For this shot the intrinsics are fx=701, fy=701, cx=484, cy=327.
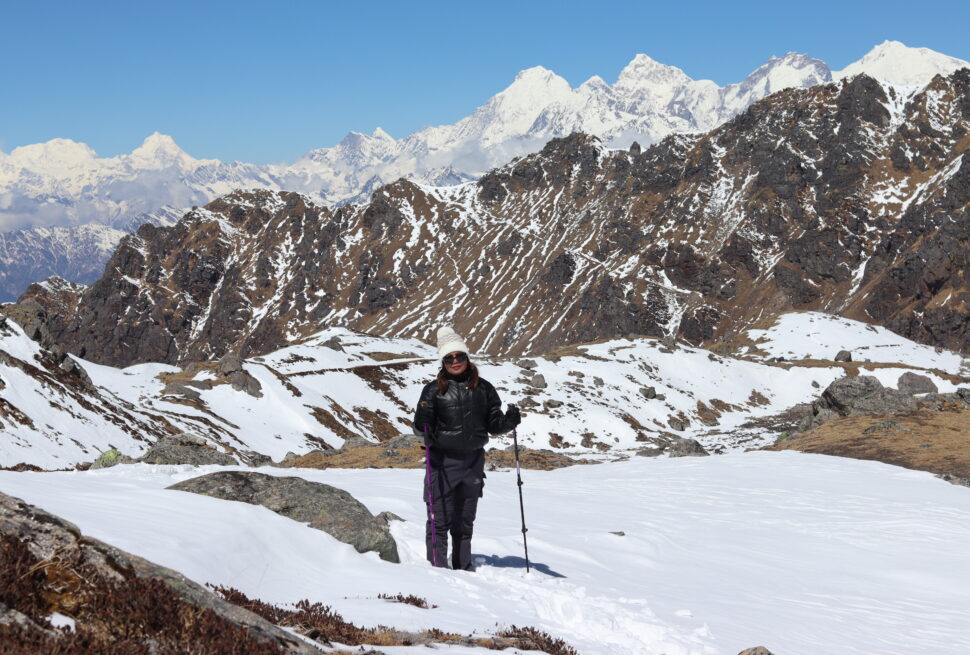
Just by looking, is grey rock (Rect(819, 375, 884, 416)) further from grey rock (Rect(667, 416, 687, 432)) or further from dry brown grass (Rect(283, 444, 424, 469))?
grey rock (Rect(667, 416, 687, 432))

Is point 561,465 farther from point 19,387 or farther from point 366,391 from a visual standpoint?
point 366,391

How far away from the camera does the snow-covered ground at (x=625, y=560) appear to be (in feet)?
30.4

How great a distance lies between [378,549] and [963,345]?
224m

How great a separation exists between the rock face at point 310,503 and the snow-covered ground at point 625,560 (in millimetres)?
471

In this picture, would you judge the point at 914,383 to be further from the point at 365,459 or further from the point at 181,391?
the point at 181,391

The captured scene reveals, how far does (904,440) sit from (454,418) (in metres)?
31.9

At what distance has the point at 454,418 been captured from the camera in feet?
39.7

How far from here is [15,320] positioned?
4488cm

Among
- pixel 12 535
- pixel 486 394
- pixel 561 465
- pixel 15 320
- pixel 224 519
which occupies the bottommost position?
pixel 561 465

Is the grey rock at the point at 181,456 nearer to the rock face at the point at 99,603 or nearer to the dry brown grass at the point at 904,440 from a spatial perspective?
the rock face at the point at 99,603

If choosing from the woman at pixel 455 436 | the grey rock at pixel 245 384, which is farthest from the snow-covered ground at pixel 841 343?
the woman at pixel 455 436

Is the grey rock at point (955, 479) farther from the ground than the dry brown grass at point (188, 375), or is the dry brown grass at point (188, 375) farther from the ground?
the dry brown grass at point (188, 375)

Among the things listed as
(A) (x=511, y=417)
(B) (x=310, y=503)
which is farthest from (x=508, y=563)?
(B) (x=310, y=503)

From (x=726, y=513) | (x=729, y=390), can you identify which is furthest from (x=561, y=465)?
(x=729, y=390)
